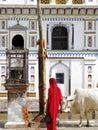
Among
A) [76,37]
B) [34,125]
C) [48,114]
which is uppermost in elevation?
[76,37]

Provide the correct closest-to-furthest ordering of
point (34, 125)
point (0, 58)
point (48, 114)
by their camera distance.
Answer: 1. point (48, 114)
2. point (34, 125)
3. point (0, 58)

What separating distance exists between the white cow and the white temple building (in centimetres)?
1253

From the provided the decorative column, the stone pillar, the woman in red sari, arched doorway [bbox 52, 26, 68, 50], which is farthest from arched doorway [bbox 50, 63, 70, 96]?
the woman in red sari

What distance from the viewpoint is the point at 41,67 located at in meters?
12.3

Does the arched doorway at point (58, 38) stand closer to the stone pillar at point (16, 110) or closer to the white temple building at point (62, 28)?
the white temple building at point (62, 28)

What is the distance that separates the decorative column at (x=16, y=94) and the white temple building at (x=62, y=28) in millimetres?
12862

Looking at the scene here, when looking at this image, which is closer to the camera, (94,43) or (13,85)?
(13,85)

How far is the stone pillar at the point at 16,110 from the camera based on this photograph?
1157 cm

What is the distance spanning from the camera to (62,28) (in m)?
25.6

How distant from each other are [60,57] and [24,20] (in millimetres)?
2902

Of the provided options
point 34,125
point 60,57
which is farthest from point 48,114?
point 60,57

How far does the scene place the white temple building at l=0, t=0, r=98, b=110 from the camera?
82.4 feet

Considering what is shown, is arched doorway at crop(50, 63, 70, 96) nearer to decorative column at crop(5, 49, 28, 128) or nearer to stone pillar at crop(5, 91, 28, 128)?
decorative column at crop(5, 49, 28, 128)

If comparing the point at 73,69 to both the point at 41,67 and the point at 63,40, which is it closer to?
the point at 63,40
